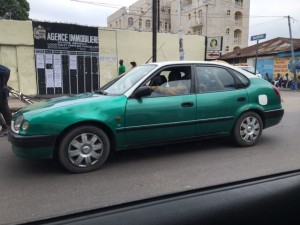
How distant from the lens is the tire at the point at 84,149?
4125 mm

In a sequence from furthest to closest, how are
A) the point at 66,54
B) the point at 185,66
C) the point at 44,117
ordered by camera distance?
the point at 66,54 < the point at 185,66 < the point at 44,117

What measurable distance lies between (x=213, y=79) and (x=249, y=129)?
41.7 inches

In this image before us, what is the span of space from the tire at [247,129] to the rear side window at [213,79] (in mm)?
551

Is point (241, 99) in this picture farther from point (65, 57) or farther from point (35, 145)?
point (65, 57)

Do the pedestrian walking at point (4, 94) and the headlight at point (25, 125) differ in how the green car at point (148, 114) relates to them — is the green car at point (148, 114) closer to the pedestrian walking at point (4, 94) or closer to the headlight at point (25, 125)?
the headlight at point (25, 125)

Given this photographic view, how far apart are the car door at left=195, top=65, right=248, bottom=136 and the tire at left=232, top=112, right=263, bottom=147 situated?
15 cm

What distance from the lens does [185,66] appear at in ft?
16.9

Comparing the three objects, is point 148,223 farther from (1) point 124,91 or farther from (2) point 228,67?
(2) point 228,67

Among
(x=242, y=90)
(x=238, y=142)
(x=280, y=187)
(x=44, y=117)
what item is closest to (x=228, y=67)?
(x=242, y=90)

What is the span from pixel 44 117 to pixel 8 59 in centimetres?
1418

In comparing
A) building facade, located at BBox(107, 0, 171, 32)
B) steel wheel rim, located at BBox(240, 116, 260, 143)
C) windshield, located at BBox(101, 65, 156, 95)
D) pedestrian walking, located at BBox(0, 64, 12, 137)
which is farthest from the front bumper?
building facade, located at BBox(107, 0, 171, 32)

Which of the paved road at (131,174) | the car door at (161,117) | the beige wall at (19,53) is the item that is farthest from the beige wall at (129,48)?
the car door at (161,117)

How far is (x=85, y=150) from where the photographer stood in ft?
13.9

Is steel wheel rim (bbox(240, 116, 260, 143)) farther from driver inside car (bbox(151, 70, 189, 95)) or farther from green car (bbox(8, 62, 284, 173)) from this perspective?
driver inside car (bbox(151, 70, 189, 95))
